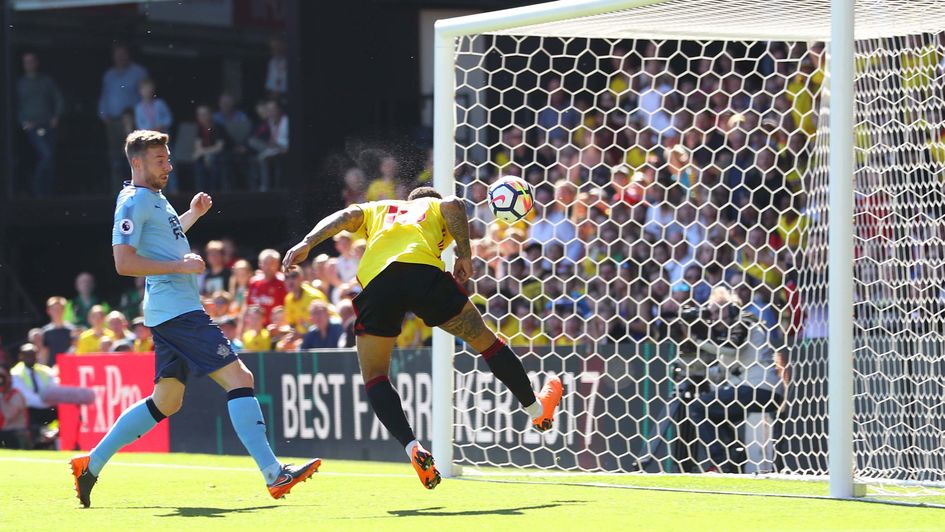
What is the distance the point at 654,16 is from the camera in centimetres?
866

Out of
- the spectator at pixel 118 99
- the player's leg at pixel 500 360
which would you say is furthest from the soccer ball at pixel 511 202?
the spectator at pixel 118 99

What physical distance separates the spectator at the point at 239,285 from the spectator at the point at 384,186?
5.12 ft

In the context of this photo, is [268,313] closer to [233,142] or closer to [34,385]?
[34,385]

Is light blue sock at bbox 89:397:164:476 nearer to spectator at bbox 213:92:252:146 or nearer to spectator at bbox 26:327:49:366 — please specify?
spectator at bbox 26:327:49:366

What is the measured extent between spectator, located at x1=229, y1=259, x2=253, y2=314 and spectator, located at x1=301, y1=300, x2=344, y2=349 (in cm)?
178

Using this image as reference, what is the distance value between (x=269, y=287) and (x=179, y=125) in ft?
24.6

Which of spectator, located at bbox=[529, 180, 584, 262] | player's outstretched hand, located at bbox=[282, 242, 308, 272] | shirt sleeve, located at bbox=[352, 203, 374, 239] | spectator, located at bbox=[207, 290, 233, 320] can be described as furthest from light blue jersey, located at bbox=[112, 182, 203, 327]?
spectator, located at bbox=[207, 290, 233, 320]

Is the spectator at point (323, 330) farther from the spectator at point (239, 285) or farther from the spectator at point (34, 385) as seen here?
the spectator at point (34, 385)

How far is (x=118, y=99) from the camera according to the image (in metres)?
21.7

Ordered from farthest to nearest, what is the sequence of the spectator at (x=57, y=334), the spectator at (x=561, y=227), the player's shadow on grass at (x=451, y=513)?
the spectator at (x=57, y=334), the spectator at (x=561, y=227), the player's shadow on grass at (x=451, y=513)

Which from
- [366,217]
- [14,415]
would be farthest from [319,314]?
[366,217]

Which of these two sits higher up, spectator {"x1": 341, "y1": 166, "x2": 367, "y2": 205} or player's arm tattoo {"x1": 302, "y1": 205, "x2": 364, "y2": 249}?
spectator {"x1": 341, "y1": 166, "x2": 367, "y2": 205}

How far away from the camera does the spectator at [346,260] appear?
14.5m

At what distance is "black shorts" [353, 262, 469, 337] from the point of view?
25.6ft
